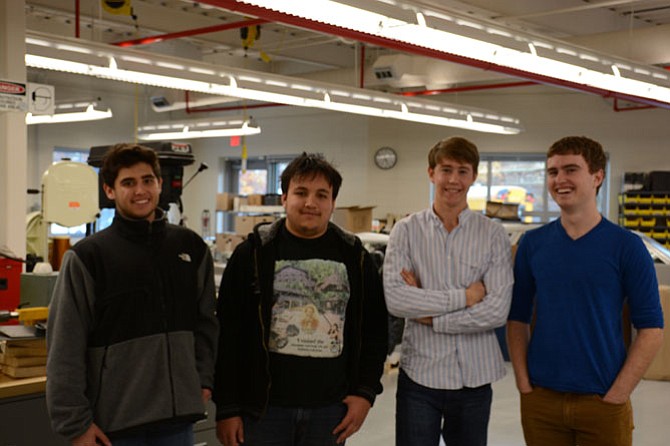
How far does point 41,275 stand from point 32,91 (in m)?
1.96

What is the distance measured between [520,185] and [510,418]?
8.25 meters

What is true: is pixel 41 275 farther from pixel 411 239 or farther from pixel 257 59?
pixel 257 59

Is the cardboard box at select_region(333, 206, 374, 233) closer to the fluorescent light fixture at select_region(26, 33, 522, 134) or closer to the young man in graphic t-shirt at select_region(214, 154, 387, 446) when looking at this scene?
the fluorescent light fixture at select_region(26, 33, 522, 134)

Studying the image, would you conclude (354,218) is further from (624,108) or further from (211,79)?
(624,108)

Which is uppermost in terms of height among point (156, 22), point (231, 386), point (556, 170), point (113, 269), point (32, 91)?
point (156, 22)

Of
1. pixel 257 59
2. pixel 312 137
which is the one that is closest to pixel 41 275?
pixel 257 59

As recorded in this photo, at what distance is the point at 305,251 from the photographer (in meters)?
2.40

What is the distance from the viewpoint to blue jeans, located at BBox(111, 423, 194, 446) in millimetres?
2170

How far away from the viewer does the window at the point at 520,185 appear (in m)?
12.8

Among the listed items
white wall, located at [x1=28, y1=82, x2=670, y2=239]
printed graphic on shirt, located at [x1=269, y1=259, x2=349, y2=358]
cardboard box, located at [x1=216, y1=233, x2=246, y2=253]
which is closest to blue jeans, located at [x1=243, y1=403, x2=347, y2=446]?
printed graphic on shirt, located at [x1=269, y1=259, x2=349, y2=358]

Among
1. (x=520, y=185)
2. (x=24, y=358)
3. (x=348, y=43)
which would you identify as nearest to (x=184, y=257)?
(x=24, y=358)

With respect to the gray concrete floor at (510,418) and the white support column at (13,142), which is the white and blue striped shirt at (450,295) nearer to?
the gray concrete floor at (510,418)

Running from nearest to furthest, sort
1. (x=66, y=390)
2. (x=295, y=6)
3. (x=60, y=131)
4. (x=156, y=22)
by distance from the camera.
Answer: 1. (x=66, y=390)
2. (x=295, y=6)
3. (x=156, y=22)
4. (x=60, y=131)

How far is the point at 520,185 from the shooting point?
13.0m
